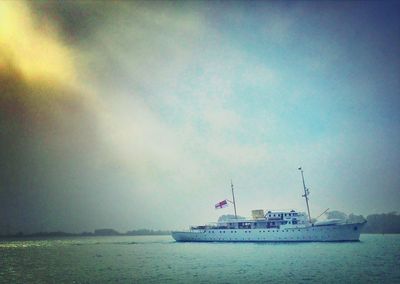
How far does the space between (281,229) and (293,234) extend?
9.10 ft

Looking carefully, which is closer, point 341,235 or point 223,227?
point 341,235

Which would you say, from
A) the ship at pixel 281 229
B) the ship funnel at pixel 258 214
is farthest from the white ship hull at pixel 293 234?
the ship funnel at pixel 258 214

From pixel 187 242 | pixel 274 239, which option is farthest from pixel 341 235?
pixel 187 242

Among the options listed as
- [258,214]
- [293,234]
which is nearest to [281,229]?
[293,234]

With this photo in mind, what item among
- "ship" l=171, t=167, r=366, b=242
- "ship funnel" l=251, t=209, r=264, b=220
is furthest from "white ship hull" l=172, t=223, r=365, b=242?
"ship funnel" l=251, t=209, r=264, b=220

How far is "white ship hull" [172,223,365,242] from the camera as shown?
61.4 meters

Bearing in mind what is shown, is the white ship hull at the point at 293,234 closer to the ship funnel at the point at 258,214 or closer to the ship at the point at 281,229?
the ship at the point at 281,229

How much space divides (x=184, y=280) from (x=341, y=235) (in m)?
47.9

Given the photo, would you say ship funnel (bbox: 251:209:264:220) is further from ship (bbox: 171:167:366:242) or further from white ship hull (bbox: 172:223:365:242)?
white ship hull (bbox: 172:223:365:242)

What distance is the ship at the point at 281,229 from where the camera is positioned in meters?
61.6

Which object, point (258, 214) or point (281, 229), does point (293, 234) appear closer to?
point (281, 229)

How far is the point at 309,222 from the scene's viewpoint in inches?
2675

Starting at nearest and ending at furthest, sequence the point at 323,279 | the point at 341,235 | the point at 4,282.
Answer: the point at 323,279 < the point at 4,282 < the point at 341,235

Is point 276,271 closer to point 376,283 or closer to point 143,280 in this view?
point 376,283
